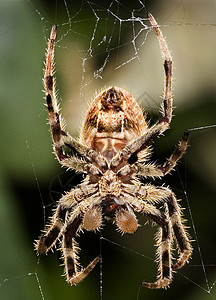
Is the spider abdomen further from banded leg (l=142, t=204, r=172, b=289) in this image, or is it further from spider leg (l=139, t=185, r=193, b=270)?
banded leg (l=142, t=204, r=172, b=289)

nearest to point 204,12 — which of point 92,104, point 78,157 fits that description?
point 92,104

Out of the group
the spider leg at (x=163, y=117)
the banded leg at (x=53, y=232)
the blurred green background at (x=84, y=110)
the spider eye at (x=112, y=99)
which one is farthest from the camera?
the blurred green background at (x=84, y=110)

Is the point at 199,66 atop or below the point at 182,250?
atop

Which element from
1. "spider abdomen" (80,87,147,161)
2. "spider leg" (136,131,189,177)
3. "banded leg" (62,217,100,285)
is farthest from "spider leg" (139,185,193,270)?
"banded leg" (62,217,100,285)

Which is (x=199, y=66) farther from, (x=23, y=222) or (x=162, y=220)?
(x=23, y=222)

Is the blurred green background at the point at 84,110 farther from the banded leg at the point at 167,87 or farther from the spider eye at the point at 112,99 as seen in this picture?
the banded leg at the point at 167,87

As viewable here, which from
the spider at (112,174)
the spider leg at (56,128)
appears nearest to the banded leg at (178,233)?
the spider at (112,174)
